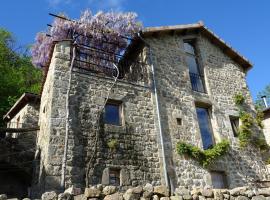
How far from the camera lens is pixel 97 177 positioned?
870cm

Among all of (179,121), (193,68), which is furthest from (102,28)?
(179,121)

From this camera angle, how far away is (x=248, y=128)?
12.8 metres

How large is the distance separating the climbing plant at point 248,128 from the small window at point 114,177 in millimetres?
5610

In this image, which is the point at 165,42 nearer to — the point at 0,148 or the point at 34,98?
the point at 34,98

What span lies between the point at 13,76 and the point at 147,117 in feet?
37.4

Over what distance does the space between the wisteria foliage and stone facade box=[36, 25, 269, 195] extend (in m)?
2.30

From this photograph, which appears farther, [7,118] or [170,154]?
[7,118]

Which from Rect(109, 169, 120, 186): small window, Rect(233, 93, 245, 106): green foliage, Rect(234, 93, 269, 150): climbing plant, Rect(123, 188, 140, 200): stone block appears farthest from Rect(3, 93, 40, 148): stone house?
Rect(233, 93, 245, 106): green foliage

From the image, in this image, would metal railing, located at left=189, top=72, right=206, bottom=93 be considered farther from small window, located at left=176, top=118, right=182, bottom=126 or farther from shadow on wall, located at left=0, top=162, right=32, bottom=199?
shadow on wall, located at left=0, top=162, right=32, bottom=199

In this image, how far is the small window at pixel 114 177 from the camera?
8920 mm

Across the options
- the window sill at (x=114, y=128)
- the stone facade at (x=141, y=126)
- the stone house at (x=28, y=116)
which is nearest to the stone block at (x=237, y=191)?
the stone facade at (x=141, y=126)

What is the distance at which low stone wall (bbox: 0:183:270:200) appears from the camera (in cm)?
566

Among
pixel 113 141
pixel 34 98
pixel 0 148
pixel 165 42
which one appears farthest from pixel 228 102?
pixel 0 148

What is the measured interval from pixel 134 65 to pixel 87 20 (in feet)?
13.5
